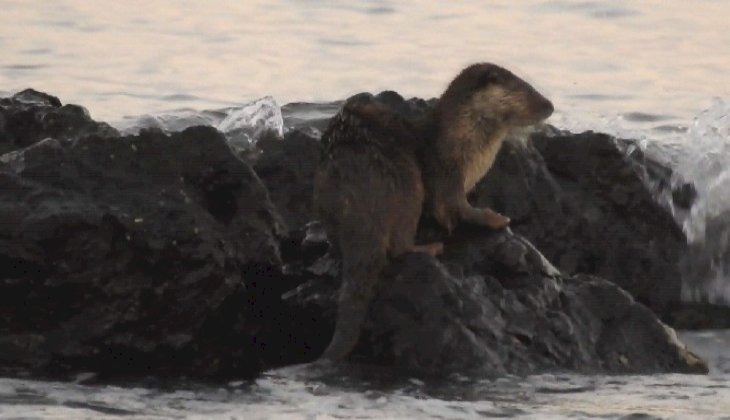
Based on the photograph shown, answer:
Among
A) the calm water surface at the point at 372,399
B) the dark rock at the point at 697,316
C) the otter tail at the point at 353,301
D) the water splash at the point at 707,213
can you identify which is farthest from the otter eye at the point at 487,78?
the water splash at the point at 707,213

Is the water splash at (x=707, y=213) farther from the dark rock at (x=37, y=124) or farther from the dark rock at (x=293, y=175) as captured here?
the dark rock at (x=37, y=124)

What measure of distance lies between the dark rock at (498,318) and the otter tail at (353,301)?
4 cm

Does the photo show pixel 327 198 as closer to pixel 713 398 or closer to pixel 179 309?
pixel 179 309

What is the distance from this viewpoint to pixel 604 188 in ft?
31.3

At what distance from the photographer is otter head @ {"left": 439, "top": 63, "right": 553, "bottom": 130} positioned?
8.39m

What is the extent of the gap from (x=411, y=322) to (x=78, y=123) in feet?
7.77

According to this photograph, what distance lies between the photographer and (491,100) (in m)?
8.49

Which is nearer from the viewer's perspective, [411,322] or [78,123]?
[411,322]

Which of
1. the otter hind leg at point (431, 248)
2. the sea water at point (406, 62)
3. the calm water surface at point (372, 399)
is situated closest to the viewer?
the calm water surface at point (372, 399)

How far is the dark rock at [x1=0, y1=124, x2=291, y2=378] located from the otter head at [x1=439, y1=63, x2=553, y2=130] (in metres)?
1.11

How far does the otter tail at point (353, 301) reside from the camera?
25.0ft

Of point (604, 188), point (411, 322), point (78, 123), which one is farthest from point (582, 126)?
point (411, 322)

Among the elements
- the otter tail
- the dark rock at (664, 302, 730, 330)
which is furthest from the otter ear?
the dark rock at (664, 302, 730, 330)

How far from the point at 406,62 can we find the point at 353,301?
322 inches
